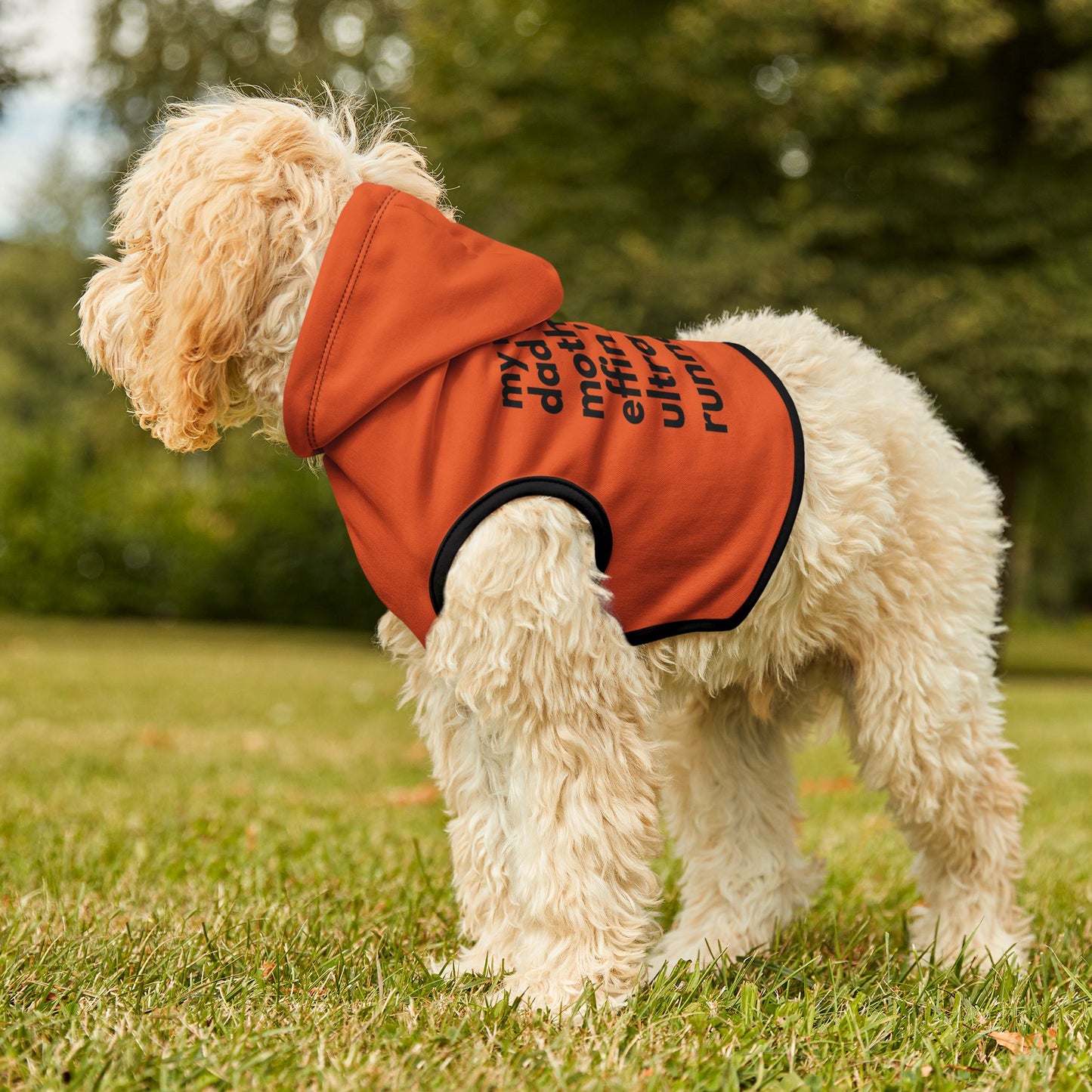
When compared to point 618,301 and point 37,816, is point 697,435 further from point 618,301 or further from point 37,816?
point 618,301

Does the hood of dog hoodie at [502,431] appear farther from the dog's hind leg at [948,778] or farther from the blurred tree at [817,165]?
the blurred tree at [817,165]

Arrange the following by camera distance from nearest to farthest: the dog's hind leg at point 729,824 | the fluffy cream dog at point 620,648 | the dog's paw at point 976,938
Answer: the fluffy cream dog at point 620,648, the dog's paw at point 976,938, the dog's hind leg at point 729,824

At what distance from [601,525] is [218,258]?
1019 mm

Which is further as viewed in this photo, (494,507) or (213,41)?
(213,41)

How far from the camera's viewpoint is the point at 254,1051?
2.17 meters

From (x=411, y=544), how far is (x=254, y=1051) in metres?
1.04

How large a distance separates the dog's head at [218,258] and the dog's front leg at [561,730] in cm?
72

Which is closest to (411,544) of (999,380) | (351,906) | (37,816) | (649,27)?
(351,906)

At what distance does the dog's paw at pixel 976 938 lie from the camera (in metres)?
3.14

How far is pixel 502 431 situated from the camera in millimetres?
2453

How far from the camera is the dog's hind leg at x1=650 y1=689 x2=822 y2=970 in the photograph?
330cm

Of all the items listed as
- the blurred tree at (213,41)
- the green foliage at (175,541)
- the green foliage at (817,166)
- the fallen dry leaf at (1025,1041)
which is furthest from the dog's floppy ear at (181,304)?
the blurred tree at (213,41)

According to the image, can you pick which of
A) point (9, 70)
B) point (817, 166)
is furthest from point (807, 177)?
point (9, 70)

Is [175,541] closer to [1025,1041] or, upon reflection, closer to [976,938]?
[976,938]
